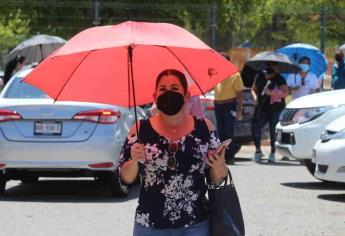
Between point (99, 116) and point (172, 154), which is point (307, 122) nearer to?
point (99, 116)

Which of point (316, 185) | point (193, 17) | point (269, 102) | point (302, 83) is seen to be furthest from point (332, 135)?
point (193, 17)

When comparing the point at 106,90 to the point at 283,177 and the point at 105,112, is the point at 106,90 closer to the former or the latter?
the point at 105,112

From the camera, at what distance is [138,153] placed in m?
4.67

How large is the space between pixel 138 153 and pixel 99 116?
18.5 feet

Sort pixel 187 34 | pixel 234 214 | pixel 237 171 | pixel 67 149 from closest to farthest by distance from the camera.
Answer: pixel 234 214 → pixel 187 34 → pixel 67 149 → pixel 237 171

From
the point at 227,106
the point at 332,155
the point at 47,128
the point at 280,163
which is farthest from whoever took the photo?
the point at 280,163

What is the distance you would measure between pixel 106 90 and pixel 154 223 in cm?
114

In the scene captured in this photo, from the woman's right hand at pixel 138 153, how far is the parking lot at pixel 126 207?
3876mm

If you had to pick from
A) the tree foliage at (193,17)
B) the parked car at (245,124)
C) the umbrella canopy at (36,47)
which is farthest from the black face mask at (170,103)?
the umbrella canopy at (36,47)

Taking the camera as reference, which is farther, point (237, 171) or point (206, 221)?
point (237, 171)

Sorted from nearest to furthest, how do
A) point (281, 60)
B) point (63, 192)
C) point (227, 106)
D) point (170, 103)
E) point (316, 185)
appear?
1. point (170, 103)
2. point (63, 192)
3. point (316, 185)
4. point (227, 106)
5. point (281, 60)

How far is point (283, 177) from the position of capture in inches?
524

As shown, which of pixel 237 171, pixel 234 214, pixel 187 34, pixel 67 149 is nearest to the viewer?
pixel 234 214

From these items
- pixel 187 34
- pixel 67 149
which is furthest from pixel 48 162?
pixel 187 34
